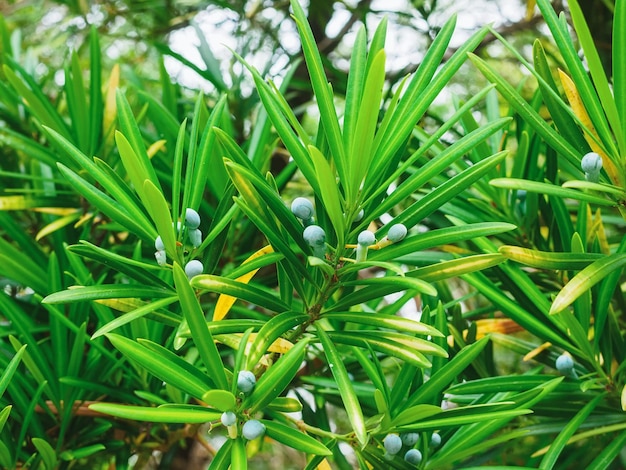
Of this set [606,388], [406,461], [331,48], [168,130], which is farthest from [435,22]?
[406,461]

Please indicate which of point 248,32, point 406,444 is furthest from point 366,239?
point 248,32

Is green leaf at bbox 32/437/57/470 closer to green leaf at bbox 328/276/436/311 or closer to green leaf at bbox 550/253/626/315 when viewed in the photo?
green leaf at bbox 328/276/436/311

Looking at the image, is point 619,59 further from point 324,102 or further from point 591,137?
point 324,102

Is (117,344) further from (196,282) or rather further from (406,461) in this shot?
(406,461)

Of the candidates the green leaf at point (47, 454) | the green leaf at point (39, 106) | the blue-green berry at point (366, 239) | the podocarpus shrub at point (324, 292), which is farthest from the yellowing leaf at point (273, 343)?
the green leaf at point (39, 106)

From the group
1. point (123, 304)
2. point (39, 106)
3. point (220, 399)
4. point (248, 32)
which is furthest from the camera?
point (248, 32)

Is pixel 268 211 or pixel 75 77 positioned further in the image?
pixel 75 77

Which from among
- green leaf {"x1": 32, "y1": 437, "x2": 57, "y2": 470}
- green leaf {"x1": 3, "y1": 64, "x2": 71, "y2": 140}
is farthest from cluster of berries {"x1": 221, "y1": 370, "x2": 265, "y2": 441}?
green leaf {"x1": 3, "y1": 64, "x2": 71, "y2": 140}

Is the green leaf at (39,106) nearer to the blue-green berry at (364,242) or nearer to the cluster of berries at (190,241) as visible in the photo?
the cluster of berries at (190,241)
